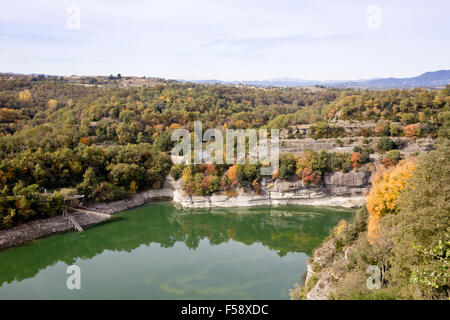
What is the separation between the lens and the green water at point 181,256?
44.5 ft

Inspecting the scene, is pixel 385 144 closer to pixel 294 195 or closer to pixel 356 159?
pixel 356 159

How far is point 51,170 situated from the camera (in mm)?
22250

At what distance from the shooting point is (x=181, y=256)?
17.3 meters

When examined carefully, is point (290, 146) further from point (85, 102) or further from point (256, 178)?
point (85, 102)

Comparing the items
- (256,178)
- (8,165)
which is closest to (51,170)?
(8,165)

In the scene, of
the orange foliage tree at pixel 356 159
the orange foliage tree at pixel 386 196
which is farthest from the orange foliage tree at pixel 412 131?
the orange foliage tree at pixel 386 196

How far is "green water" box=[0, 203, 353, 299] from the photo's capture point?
1355 centimetres

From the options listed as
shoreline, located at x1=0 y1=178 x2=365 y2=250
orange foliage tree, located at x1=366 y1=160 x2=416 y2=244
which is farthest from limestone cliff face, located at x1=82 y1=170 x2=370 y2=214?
orange foliage tree, located at x1=366 y1=160 x2=416 y2=244

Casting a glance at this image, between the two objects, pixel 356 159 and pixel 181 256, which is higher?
pixel 356 159

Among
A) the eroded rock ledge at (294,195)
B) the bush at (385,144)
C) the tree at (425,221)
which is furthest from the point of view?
the bush at (385,144)

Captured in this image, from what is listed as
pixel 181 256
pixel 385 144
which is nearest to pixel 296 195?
pixel 385 144

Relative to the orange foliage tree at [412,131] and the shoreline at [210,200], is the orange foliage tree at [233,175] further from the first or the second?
the orange foliage tree at [412,131]

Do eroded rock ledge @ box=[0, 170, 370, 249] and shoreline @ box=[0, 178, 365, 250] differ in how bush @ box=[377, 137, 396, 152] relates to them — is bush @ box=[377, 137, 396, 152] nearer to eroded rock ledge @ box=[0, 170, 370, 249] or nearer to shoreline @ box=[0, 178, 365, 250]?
eroded rock ledge @ box=[0, 170, 370, 249]
